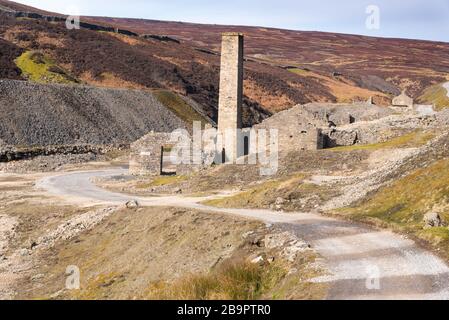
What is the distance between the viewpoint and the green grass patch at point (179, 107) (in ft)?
314

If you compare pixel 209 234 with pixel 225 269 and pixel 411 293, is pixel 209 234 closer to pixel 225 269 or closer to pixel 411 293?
pixel 225 269

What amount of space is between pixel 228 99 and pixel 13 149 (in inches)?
1020

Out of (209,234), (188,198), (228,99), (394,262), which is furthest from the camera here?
(228,99)

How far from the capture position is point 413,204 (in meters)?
23.7

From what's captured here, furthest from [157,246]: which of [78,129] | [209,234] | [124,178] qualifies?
[78,129]

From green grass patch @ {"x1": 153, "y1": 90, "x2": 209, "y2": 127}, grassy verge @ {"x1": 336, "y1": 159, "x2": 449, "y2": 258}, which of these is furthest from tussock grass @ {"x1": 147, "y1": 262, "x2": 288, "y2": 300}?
green grass patch @ {"x1": 153, "y1": 90, "x2": 209, "y2": 127}

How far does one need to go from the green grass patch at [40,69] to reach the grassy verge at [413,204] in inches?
3058

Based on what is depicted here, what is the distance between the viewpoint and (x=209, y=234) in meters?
23.8

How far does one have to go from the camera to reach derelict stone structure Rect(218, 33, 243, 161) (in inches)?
1849

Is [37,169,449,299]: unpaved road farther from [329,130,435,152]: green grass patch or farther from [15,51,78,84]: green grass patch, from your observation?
[15,51,78,84]: green grass patch

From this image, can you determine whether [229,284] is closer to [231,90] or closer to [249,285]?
[249,285]

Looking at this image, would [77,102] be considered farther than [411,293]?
Yes

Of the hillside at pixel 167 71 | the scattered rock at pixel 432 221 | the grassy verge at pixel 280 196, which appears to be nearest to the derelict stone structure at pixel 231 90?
the grassy verge at pixel 280 196

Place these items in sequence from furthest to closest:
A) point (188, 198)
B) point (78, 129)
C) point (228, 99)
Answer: point (78, 129) < point (228, 99) < point (188, 198)
